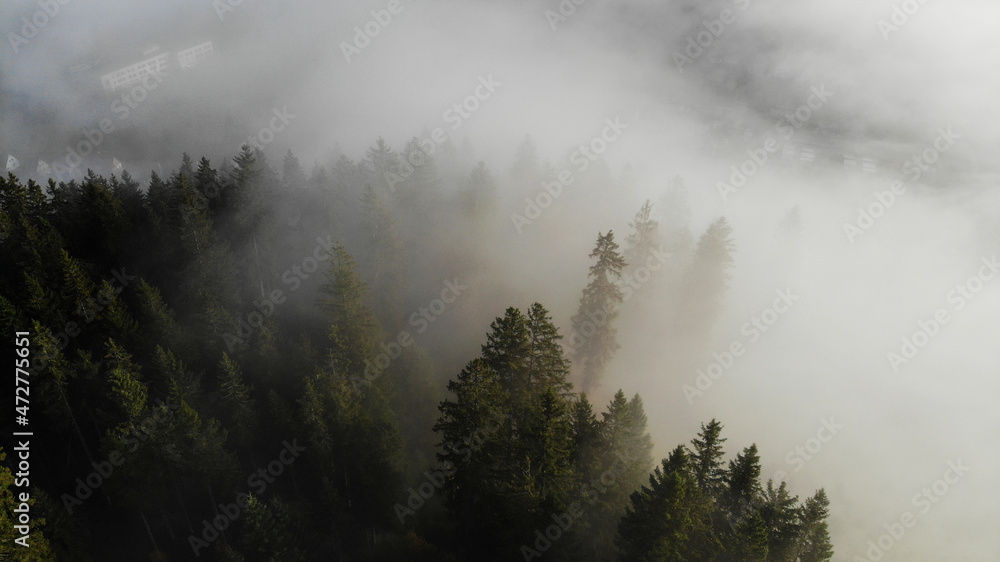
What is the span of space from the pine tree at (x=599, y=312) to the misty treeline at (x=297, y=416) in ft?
0.64

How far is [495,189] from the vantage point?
66.4 metres

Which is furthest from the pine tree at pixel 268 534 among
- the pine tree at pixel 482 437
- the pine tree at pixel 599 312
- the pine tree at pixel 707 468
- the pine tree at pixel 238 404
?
the pine tree at pixel 599 312

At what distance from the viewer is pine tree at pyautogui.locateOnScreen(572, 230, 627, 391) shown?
41.7 m

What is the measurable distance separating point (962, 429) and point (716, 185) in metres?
59.1

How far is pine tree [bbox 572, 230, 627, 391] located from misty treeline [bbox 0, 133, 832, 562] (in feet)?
0.64

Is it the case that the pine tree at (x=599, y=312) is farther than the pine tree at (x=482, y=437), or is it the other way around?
the pine tree at (x=599, y=312)

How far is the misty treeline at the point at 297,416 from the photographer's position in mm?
24516

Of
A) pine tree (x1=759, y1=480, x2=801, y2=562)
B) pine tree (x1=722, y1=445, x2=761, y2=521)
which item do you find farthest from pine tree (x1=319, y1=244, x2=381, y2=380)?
pine tree (x1=759, y1=480, x2=801, y2=562)

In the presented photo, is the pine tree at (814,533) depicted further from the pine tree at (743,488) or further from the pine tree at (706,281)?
the pine tree at (706,281)

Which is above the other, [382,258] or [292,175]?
[292,175]

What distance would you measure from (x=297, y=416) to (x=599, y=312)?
80.2ft

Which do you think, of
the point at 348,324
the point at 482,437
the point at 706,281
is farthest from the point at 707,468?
the point at 706,281

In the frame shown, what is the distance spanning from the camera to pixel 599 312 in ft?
140

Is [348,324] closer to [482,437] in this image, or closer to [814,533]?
[482,437]
